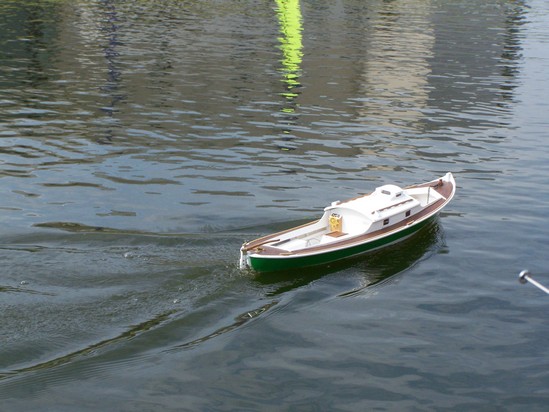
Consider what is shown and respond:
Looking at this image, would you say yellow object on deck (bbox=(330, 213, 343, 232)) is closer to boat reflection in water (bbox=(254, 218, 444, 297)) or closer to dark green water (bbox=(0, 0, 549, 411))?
boat reflection in water (bbox=(254, 218, 444, 297))

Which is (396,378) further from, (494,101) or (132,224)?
(494,101)

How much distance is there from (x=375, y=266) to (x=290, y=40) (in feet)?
188

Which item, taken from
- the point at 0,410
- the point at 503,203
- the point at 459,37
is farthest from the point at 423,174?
the point at 459,37

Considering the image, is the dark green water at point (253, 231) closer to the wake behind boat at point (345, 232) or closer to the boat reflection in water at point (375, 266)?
the boat reflection in water at point (375, 266)

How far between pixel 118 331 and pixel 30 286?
13.5 feet

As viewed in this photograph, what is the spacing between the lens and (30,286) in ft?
86.3

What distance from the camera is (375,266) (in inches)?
1224

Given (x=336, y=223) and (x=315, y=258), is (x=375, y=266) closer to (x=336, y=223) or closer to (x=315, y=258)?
(x=336, y=223)

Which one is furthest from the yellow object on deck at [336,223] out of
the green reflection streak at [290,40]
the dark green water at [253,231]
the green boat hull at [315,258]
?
the green reflection streak at [290,40]

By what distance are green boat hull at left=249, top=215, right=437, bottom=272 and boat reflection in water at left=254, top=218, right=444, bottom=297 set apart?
0.69 feet

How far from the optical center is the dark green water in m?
23.1

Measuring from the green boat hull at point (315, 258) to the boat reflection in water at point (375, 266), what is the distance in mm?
211

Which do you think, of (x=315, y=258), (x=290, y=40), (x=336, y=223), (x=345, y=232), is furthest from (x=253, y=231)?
(x=290, y=40)

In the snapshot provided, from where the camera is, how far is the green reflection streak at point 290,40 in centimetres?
6588
